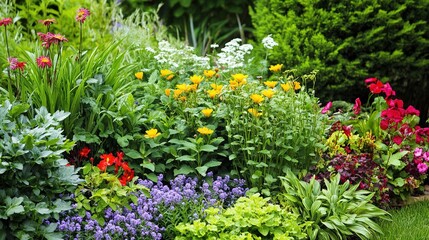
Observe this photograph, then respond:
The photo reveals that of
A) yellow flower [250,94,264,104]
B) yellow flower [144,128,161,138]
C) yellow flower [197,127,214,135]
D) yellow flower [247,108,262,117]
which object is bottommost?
yellow flower [197,127,214,135]

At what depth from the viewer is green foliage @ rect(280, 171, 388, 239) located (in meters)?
4.38

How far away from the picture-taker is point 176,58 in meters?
5.85

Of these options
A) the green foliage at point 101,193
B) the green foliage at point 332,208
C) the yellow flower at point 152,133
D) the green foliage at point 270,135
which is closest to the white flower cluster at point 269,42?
the green foliage at point 270,135

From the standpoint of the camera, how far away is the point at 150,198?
169 inches

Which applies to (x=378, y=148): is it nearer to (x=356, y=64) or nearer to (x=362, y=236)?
(x=362, y=236)

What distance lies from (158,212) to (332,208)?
1145 mm

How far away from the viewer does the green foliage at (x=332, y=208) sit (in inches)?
172

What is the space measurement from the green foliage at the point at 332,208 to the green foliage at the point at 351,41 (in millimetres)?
2068

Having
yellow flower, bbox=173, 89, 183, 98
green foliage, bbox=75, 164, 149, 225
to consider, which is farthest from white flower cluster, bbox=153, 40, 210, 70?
green foliage, bbox=75, 164, 149, 225

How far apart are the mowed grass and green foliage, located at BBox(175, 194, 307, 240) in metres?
0.82

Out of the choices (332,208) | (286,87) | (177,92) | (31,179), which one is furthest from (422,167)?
(31,179)

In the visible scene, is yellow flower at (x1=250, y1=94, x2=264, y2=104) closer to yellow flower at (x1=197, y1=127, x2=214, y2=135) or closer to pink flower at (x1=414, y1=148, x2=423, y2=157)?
yellow flower at (x1=197, y1=127, x2=214, y2=135)

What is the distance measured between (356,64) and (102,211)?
3374mm

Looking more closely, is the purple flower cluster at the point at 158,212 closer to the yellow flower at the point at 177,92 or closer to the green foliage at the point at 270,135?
the green foliage at the point at 270,135
